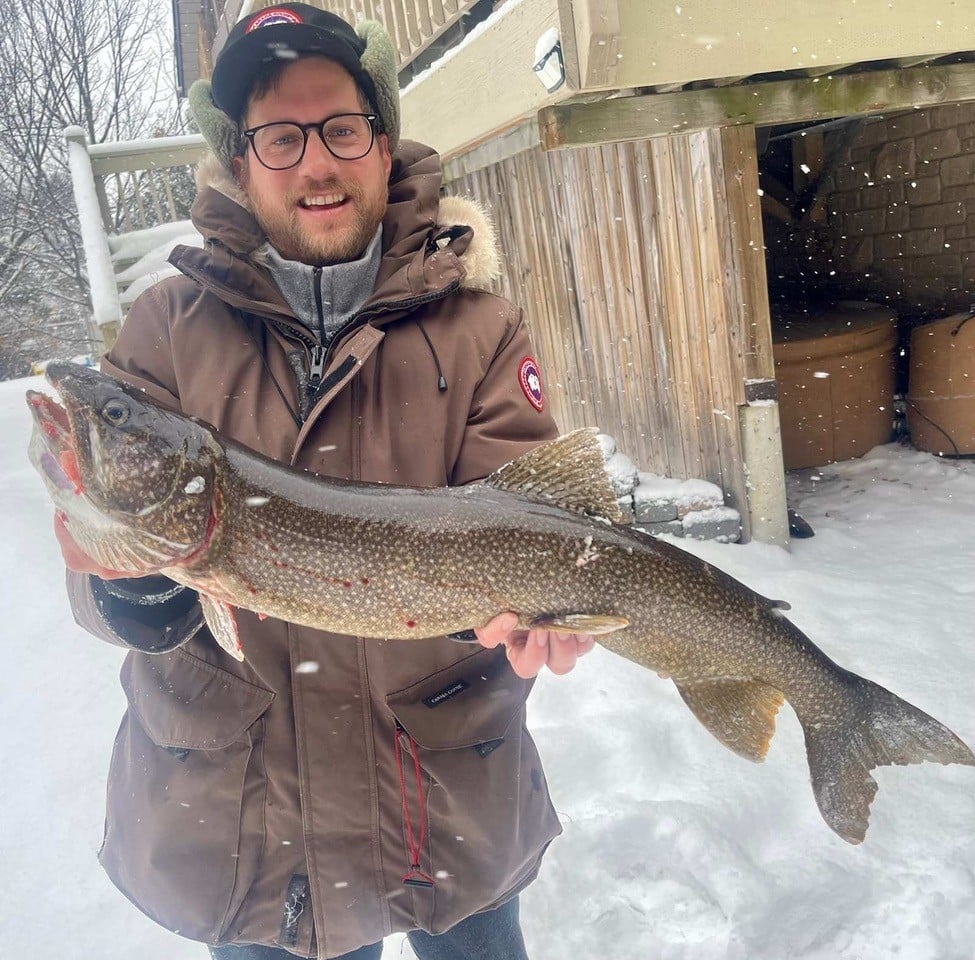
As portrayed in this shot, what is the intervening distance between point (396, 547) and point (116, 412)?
0.67 m

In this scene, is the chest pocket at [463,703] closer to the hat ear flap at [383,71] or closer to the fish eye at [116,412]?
the fish eye at [116,412]

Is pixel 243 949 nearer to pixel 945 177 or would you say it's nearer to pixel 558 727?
pixel 558 727

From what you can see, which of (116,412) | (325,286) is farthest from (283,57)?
(116,412)

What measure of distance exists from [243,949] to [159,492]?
1142mm

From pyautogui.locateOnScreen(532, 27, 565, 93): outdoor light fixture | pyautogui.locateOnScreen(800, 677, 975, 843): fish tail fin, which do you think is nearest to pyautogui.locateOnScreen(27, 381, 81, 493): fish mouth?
pyautogui.locateOnScreen(800, 677, 975, 843): fish tail fin

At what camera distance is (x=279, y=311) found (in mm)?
1859

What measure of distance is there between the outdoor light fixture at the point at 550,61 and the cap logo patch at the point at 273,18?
160cm

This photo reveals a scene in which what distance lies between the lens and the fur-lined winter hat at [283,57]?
1983 mm

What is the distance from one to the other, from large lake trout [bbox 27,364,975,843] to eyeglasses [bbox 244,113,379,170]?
28.9 inches

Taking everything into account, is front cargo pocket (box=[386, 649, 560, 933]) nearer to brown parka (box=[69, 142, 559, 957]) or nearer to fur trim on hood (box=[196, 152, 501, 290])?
brown parka (box=[69, 142, 559, 957])

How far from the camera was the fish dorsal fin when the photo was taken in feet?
6.30

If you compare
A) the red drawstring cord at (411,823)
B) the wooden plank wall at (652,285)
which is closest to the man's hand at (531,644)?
the red drawstring cord at (411,823)

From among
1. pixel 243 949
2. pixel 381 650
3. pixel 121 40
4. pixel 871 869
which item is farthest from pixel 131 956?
pixel 121 40

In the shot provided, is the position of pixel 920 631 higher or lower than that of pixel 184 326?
lower
